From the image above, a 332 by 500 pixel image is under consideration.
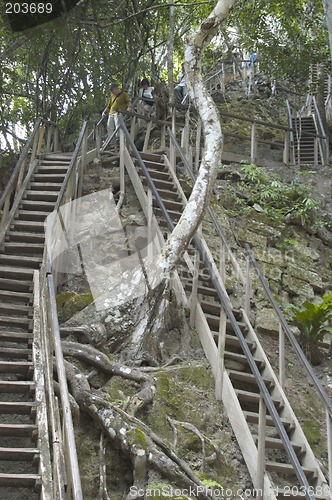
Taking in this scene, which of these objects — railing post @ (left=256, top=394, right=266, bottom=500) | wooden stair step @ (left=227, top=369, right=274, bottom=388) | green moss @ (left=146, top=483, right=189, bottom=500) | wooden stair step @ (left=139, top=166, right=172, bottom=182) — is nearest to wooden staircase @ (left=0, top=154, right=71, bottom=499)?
green moss @ (left=146, top=483, right=189, bottom=500)

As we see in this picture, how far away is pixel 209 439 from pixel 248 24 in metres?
11.9

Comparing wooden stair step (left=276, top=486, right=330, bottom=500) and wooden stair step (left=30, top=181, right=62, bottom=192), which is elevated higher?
wooden stair step (left=30, top=181, right=62, bottom=192)

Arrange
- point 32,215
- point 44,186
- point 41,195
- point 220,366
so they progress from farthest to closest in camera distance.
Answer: point 44,186 < point 41,195 < point 32,215 < point 220,366

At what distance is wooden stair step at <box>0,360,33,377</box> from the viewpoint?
582 centimetres

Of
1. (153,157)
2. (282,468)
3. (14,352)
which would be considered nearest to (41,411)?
(14,352)

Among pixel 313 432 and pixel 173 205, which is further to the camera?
pixel 173 205

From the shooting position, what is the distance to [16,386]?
5.62 meters

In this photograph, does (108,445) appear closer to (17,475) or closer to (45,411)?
(45,411)

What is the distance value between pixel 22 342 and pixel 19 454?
187 centimetres

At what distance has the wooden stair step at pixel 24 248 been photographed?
8375 mm

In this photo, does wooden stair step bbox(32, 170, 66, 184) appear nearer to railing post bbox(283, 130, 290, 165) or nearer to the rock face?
the rock face

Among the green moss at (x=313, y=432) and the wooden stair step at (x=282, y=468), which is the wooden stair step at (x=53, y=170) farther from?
the wooden stair step at (x=282, y=468)

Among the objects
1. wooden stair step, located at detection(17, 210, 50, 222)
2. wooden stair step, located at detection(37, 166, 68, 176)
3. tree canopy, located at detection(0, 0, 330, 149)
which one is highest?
tree canopy, located at detection(0, 0, 330, 149)

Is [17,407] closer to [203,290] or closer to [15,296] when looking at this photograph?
[15,296]
